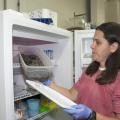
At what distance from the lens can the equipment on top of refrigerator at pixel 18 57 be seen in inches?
44.6

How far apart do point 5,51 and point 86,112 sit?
0.56 m

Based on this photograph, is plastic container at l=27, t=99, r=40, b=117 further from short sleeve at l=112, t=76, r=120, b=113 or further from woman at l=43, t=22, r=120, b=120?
short sleeve at l=112, t=76, r=120, b=113

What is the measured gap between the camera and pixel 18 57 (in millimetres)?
1588

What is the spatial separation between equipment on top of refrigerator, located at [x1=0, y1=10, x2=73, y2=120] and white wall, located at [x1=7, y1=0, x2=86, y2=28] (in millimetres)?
522

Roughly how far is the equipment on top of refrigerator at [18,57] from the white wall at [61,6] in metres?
0.52

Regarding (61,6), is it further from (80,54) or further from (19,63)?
(19,63)

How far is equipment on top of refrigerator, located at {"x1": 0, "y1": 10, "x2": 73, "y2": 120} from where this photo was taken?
1.13 meters

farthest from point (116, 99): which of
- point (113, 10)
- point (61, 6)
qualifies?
point (113, 10)

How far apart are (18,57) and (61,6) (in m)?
1.55

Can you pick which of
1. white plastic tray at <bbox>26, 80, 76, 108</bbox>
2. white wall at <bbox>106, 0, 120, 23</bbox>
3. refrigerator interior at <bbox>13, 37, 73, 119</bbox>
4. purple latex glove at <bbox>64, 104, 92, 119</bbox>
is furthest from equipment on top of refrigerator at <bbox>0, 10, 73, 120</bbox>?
white wall at <bbox>106, 0, 120, 23</bbox>

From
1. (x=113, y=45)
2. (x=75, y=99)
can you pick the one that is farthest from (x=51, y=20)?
(x=75, y=99)

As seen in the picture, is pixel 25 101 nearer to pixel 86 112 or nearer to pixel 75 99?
pixel 75 99

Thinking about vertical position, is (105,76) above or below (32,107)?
above

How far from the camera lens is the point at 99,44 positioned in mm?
1513
